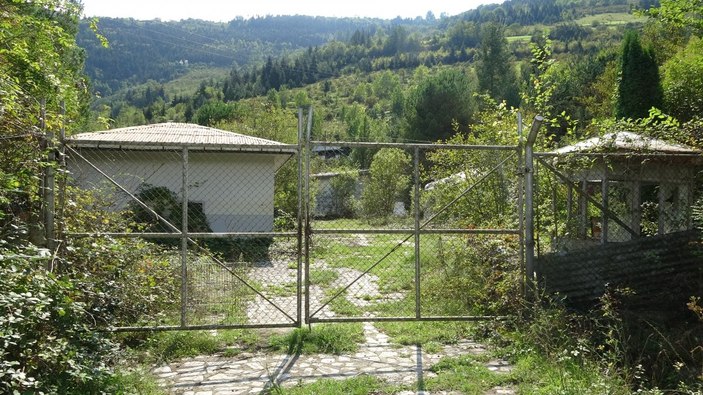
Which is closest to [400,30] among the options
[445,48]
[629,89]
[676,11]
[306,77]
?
[445,48]

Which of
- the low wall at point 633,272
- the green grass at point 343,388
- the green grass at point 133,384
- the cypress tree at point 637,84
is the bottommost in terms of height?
the green grass at point 343,388

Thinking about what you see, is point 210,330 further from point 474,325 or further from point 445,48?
point 445,48

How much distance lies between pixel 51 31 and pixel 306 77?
111273 millimetres

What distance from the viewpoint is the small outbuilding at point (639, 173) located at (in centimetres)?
741

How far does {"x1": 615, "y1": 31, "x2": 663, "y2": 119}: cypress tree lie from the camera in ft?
62.8

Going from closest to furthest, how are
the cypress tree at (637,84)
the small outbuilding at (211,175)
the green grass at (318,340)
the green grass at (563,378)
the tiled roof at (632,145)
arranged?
1. the green grass at (563,378)
2. the green grass at (318,340)
3. the tiled roof at (632,145)
4. the small outbuilding at (211,175)
5. the cypress tree at (637,84)

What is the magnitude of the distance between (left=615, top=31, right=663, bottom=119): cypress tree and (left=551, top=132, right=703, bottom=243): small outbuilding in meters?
11.9

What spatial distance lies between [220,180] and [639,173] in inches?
449

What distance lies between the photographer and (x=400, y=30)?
147 metres

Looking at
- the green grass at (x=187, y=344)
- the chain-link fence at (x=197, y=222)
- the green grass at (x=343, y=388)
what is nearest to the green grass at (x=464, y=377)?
the green grass at (x=343, y=388)

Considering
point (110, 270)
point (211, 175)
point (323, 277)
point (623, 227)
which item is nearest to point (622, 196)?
point (623, 227)

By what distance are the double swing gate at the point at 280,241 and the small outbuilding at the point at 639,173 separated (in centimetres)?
98

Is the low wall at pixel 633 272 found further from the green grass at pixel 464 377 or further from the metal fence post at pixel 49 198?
the metal fence post at pixel 49 198

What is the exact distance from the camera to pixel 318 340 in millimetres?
6695
